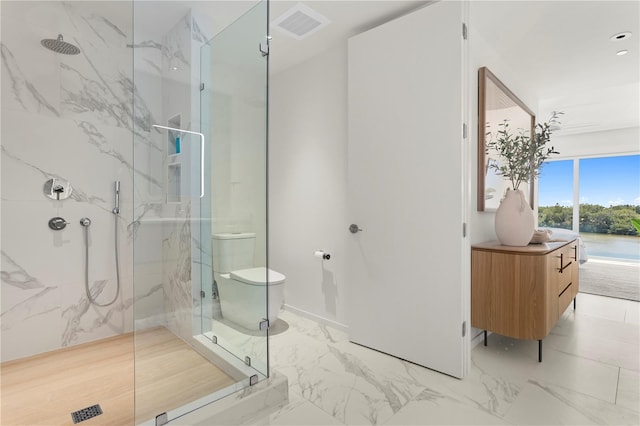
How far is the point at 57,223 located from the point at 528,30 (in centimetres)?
367

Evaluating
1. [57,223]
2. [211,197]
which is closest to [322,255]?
[211,197]

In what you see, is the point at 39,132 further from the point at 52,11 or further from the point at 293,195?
the point at 293,195

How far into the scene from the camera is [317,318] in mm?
3045

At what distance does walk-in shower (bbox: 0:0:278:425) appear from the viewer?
5.54 feet

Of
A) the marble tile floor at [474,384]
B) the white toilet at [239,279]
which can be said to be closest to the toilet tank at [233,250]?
the white toilet at [239,279]

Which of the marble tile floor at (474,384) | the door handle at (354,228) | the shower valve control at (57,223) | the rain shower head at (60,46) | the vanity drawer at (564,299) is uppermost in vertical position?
the rain shower head at (60,46)

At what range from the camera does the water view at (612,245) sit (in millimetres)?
6141

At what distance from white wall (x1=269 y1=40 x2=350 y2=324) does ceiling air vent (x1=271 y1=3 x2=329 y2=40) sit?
0.32 metres

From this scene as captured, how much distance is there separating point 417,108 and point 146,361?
208cm

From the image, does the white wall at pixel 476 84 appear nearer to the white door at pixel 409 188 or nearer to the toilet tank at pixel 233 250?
the white door at pixel 409 188

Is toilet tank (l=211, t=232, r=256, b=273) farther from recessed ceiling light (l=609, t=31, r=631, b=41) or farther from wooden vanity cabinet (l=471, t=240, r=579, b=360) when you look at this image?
recessed ceiling light (l=609, t=31, r=631, b=41)

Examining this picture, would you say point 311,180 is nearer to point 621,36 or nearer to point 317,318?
point 317,318

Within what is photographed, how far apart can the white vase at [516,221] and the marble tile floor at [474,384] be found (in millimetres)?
796

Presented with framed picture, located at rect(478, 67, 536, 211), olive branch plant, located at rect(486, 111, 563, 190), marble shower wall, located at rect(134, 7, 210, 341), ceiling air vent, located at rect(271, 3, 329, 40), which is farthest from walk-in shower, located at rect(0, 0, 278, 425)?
olive branch plant, located at rect(486, 111, 563, 190)
